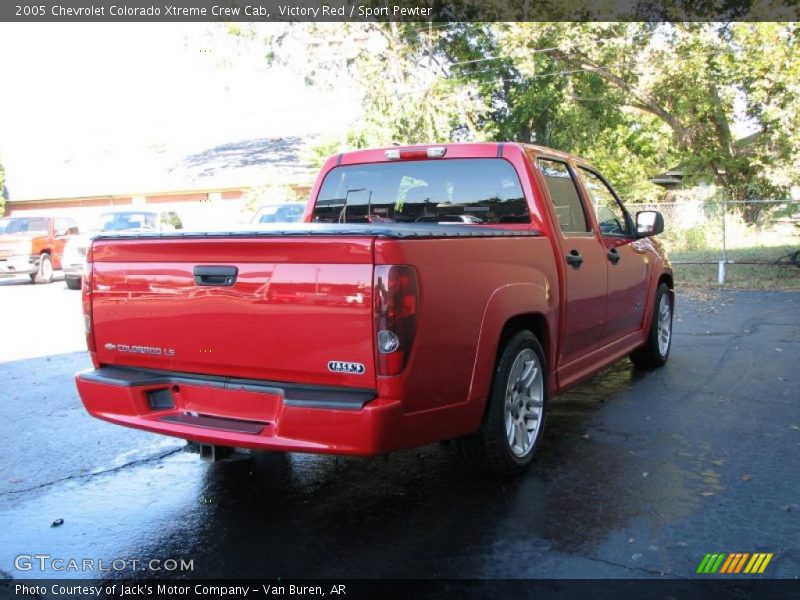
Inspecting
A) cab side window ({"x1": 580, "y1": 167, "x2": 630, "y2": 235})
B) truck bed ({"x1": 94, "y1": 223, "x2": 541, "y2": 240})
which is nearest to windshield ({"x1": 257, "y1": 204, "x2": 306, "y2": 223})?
cab side window ({"x1": 580, "y1": 167, "x2": 630, "y2": 235})

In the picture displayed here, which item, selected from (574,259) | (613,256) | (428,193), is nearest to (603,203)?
(613,256)

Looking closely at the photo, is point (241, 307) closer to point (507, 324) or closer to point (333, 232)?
point (333, 232)

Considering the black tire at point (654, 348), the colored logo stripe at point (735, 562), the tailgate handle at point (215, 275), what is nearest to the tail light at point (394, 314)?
the tailgate handle at point (215, 275)

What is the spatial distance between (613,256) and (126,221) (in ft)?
50.7

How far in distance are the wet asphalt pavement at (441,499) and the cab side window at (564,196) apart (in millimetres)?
1505

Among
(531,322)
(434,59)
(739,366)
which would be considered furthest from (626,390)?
(434,59)

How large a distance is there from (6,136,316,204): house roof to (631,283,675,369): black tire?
21604 mm

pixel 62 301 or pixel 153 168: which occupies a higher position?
pixel 153 168

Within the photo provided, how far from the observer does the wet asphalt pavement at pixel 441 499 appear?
11.4ft

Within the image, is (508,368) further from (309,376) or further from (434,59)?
(434,59)

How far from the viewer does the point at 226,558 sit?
11.6 feet

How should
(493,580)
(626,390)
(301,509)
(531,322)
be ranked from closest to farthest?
(493,580)
(301,509)
(531,322)
(626,390)

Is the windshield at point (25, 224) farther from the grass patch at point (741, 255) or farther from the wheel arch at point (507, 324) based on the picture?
the wheel arch at point (507, 324)

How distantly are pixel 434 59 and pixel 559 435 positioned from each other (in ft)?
73.7
